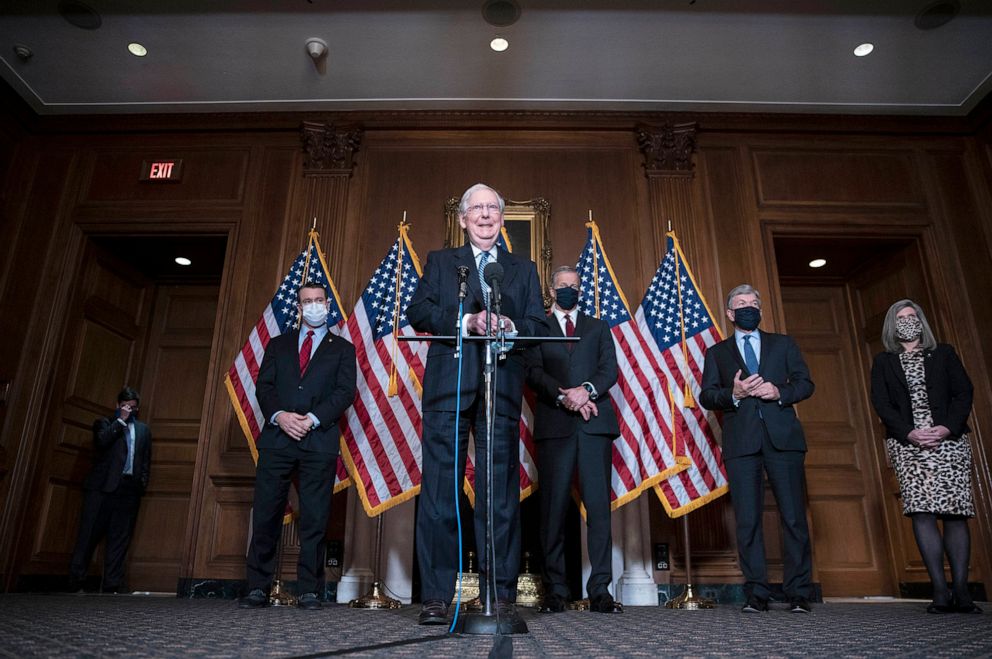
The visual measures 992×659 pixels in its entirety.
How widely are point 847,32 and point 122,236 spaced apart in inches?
229

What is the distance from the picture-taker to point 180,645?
1555 millimetres

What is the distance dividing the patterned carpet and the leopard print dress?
1.90ft

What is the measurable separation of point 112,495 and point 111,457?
0.29 meters

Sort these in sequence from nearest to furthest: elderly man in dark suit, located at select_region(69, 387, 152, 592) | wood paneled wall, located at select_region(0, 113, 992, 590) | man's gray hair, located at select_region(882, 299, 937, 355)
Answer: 1. man's gray hair, located at select_region(882, 299, 937, 355)
2. elderly man in dark suit, located at select_region(69, 387, 152, 592)
3. wood paneled wall, located at select_region(0, 113, 992, 590)

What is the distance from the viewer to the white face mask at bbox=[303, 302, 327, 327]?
3660mm

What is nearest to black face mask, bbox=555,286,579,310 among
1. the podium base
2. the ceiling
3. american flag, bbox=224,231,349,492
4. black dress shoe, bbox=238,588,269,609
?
american flag, bbox=224,231,349,492

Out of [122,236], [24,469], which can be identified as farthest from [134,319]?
[24,469]

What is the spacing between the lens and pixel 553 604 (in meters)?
2.93

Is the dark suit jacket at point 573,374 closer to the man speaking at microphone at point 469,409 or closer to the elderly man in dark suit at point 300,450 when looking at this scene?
the man speaking at microphone at point 469,409

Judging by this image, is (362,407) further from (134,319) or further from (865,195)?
(865,195)

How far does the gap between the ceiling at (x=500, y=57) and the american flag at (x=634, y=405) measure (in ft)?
6.19

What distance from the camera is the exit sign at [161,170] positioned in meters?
A: 5.31

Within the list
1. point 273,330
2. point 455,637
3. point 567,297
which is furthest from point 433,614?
point 273,330

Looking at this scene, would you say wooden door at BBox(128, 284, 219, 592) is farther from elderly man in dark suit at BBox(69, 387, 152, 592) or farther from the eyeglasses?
Result: the eyeglasses
